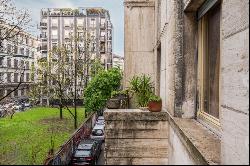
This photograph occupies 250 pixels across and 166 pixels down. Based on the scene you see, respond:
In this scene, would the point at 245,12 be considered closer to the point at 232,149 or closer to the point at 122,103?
the point at 232,149

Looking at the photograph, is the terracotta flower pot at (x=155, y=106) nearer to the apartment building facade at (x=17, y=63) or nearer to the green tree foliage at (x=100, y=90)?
the green tree foliage at (x=100, y=90)

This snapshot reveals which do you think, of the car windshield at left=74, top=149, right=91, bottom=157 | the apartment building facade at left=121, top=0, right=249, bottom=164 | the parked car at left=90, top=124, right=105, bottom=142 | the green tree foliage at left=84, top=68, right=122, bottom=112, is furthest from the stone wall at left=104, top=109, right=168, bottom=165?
the green tree foliage at left=84, top=68, right=122, bottom=112

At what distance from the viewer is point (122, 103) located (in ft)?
33.8

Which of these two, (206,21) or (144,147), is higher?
(206,21)

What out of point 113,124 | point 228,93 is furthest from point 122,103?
point 228,93

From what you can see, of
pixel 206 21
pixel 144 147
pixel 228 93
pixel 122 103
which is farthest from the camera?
pixel 122 103

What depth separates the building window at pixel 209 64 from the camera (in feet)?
17.9

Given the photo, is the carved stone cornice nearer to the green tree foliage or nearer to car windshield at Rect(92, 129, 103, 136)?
car windshield at Rect(92, 129, 103, 136)

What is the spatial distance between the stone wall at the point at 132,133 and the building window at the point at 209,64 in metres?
1.39

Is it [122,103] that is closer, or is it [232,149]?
[232,149]

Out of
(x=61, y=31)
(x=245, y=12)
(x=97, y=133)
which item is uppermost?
(x=61, y=31)

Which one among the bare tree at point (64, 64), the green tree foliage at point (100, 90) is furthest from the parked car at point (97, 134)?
the bare tree at point (64, 64)

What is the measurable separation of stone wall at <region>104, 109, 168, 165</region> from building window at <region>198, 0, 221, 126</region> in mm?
1393

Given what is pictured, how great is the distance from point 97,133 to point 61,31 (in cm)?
4833
